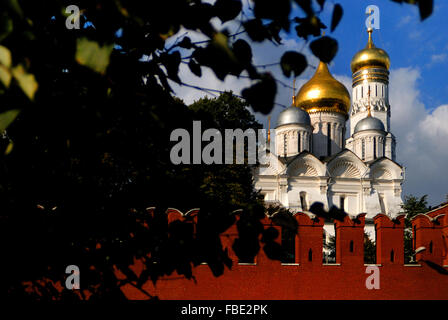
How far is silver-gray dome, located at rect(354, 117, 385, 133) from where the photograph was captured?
131 feet

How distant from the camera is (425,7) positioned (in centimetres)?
205

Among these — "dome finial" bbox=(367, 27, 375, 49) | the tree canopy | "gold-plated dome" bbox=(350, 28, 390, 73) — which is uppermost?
"dome finial" bbox=(367, 27, 375, 49)

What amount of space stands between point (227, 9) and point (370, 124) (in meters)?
38.7

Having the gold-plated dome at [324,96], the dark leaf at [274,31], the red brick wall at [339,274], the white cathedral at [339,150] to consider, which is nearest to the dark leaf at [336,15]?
the dark leaf at [274,31]

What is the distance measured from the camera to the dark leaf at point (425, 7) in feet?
6.73

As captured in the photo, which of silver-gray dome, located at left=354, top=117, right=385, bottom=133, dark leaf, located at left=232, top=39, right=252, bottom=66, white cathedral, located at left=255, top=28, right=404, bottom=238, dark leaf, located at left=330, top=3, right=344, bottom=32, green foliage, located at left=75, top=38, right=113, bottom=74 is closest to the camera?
green foliage, located at left=75, top=38, right=113, bottom=74

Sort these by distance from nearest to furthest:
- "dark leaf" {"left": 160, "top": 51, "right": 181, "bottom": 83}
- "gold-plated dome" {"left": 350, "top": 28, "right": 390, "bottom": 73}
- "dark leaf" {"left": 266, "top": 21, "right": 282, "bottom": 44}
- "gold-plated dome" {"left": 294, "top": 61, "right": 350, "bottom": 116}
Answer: "dark leaf" {"left": 266, "top": 21, "right": 282, "bottom": 44} → "dark leaf" {"left": 160, "top": 51, "right": 181, "bottom": 83} → "gold-plated dome" {"left": 294, "top": 61, "right": 350, "bottom": 116} → "gold-plated dome" {"left": 350, "top": 28, "right": 390, "bottom": 73}

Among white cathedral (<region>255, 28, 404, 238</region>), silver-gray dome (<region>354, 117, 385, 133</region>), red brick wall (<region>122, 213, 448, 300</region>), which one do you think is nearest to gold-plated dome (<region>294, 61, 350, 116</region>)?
white cathedral (<region>255, 28, 404, 238</region>)

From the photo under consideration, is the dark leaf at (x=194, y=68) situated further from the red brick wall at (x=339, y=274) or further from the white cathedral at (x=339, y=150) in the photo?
the white cathedral at (x=339, y=150)

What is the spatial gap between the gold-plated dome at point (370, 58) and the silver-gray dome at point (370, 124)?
5411mm

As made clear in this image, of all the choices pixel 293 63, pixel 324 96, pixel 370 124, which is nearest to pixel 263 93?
pixel 293 63

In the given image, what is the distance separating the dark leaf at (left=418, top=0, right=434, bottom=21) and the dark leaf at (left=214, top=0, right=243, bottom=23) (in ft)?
2.96

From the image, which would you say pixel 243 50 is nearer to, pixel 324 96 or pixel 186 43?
pixel 186 43

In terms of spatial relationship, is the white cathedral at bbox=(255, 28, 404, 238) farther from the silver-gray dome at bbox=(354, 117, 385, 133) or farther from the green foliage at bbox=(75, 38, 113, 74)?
the green foliage at bbox=(75, 38, 113, 74)
